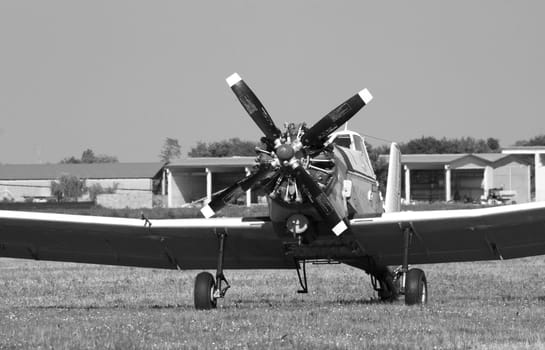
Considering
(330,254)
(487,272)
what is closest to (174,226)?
(330,254)

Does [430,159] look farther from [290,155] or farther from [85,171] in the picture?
[290,155]

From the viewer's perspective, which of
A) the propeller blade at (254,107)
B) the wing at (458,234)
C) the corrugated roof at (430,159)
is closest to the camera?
the propeller blade at (254,107)

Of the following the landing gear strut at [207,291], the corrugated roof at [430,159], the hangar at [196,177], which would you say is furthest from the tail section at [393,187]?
the corrugated roof at [430,159]

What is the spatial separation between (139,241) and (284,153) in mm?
4366

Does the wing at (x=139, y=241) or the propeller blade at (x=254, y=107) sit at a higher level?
the propeller blade at (x=254, y=107)

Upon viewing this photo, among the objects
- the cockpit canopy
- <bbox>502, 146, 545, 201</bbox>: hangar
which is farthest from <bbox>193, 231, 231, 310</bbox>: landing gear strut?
Answer: <bbox>502, 146, 545, 201</bbox>: hangar

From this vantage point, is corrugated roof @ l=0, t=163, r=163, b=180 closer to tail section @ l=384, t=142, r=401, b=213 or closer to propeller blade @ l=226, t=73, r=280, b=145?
tail section @ l=384, t=142, r=401, b=213

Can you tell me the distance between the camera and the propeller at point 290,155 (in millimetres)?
15469

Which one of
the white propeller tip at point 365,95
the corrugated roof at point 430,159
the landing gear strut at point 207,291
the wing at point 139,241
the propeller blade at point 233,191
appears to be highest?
the corrugated roof at point 430,159

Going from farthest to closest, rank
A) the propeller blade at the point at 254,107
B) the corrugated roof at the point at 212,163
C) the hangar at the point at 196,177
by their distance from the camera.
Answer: the hangar at the point at 196,177, the corrugated roof at the point at 212,163, the propeller blade at the point at 254,107

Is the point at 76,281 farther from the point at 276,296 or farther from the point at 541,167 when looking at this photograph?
the point at 541,167

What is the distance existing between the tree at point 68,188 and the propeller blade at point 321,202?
243 feet

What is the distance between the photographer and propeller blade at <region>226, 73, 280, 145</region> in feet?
51.1

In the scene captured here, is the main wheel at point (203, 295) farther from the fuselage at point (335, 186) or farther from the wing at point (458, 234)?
the wing at point (458, 234)
